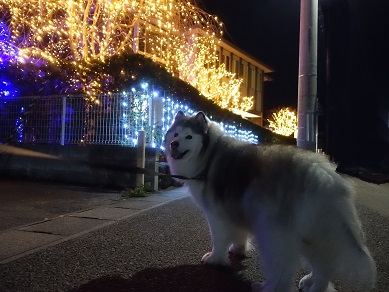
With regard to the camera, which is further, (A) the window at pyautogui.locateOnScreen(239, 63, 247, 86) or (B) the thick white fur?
(A) the window at pyautogui.locateOnScreen(239, 63, 247, 86)

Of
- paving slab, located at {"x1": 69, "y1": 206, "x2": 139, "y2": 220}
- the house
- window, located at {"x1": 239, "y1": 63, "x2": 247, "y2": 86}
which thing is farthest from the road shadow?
window, located at {"x1": 239, "y1": 63, "x2": 247, "y2": 86}

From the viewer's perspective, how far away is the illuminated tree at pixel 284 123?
4316cm

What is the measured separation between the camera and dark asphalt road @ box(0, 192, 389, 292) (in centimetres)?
337

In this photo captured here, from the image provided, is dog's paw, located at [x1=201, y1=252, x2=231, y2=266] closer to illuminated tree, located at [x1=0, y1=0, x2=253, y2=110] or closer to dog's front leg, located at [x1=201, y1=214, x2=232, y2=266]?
dog's front leg, located at [x1=201, y1=214, x2=232, y2=266]

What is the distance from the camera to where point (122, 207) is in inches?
287

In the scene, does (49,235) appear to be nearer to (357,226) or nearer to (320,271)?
(320,271)

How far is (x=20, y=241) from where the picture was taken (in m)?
4.61

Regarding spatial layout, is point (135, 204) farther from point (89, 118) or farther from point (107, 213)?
point (89, 118)

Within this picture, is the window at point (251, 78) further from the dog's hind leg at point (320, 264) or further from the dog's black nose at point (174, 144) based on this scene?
the dog's hind leg at point (320, 264)

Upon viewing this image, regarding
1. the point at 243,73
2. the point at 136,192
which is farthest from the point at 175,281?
the point at 243,73

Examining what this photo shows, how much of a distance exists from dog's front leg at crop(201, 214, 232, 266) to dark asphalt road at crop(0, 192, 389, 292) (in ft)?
0.35

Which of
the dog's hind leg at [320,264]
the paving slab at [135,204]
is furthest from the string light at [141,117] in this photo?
the dog's hind leg at [320,264]

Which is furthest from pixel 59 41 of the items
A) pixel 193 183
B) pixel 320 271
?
pixel 320 271

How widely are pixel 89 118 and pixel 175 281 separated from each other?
7.89 metres
